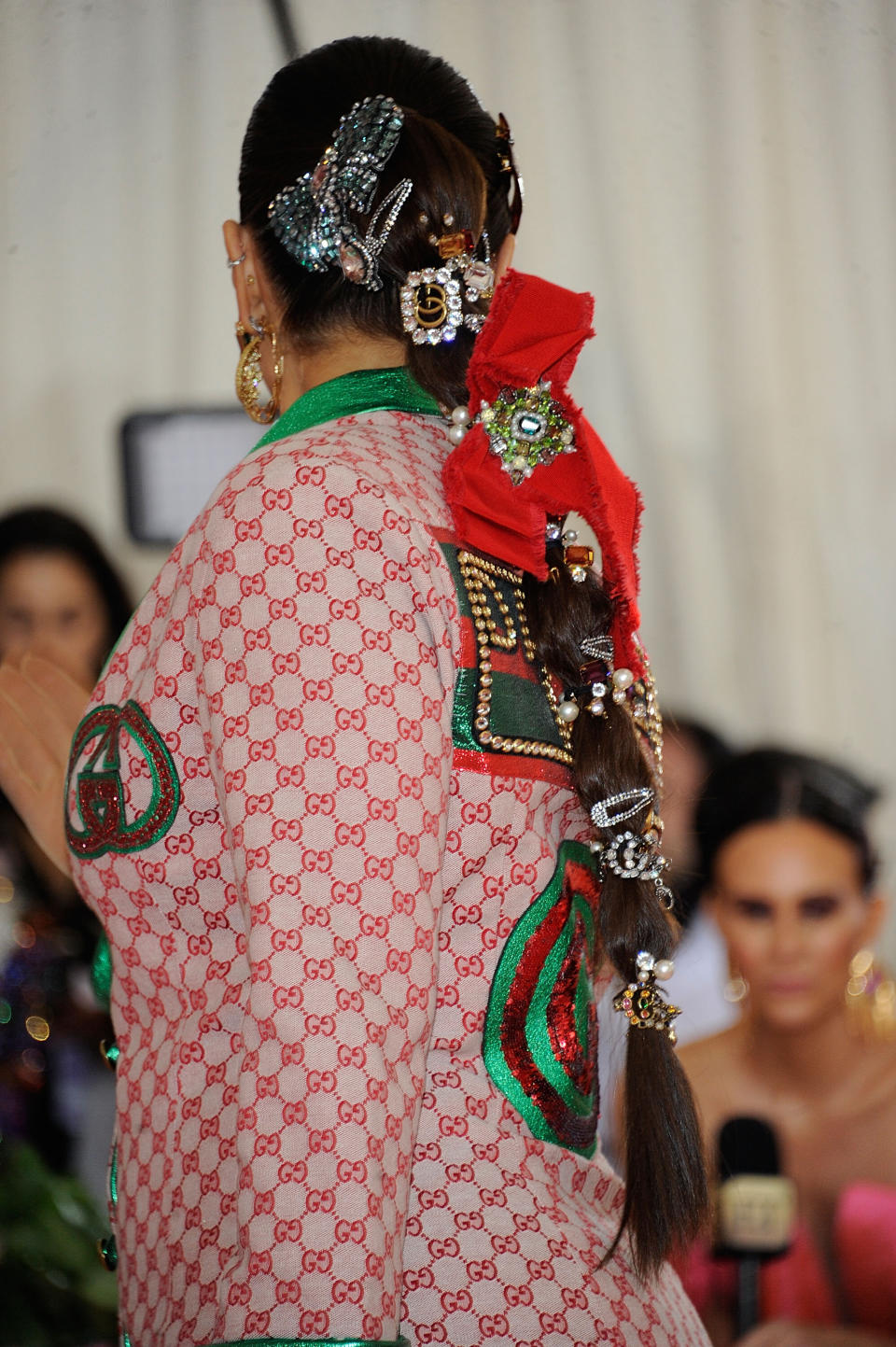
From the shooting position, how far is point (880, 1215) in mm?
2227

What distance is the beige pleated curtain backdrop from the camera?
7.68 ft

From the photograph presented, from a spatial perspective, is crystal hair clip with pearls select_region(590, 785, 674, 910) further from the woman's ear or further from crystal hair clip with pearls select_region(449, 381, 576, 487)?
the woman's ear

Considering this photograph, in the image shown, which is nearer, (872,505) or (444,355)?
(444,355)

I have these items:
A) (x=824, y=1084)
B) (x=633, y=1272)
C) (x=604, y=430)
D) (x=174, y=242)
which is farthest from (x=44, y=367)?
(x=633, y=1272)

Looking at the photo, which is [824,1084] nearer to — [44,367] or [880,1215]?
[880,1215]

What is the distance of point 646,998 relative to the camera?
88 cm

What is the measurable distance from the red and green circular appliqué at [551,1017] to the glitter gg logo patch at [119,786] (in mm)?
225

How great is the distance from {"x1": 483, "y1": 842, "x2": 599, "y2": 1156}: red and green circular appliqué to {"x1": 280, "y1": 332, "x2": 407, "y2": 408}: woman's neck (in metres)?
0.35

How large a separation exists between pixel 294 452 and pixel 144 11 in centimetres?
197

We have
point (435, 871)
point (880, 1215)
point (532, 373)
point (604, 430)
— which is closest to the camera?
point (435, 871)

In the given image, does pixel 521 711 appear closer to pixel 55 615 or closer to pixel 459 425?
pixel 459 425

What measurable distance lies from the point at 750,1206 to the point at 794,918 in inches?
19.0

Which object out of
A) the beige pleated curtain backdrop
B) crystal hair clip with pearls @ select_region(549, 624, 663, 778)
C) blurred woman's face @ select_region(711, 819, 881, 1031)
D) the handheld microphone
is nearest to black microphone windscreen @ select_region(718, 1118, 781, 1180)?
the handheld microphone

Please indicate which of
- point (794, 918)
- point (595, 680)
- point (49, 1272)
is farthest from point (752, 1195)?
point (595, 680)
